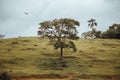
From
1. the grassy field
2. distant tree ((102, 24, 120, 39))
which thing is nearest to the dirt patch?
the grassy field

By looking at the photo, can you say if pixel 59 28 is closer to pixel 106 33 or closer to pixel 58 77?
pixel 58 77

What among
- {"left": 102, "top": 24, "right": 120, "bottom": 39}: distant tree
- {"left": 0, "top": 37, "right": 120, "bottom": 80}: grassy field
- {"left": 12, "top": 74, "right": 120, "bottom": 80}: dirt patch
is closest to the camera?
{"left": 12, "top": 74, "right": 120, "bottom": 80}: dirt patch

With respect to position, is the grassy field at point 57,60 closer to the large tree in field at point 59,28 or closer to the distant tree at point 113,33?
the large tree in field at point 59,28

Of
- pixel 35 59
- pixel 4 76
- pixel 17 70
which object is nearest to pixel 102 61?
pixel 35 59

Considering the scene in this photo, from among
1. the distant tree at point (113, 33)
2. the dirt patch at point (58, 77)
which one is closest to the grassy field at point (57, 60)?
the dirt patch at point (58, 77)

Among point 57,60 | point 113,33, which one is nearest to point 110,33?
point 113,33

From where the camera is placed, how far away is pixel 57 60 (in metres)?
73.3

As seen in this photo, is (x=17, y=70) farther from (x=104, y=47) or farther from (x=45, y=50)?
(x=104, y=47)

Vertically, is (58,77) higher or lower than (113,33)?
lower

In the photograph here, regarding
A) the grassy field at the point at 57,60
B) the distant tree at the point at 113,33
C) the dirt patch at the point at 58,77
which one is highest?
the distant tree at the point at 113,33

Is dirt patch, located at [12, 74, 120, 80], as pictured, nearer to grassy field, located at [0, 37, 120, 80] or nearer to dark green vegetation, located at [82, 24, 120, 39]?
grassy field, located at [0, 37, 120, 80]

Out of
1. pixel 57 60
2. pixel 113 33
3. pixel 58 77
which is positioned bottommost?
pixel 58 77

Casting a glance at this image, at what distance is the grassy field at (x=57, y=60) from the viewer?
63.3 m

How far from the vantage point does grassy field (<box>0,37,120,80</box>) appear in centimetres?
6328
